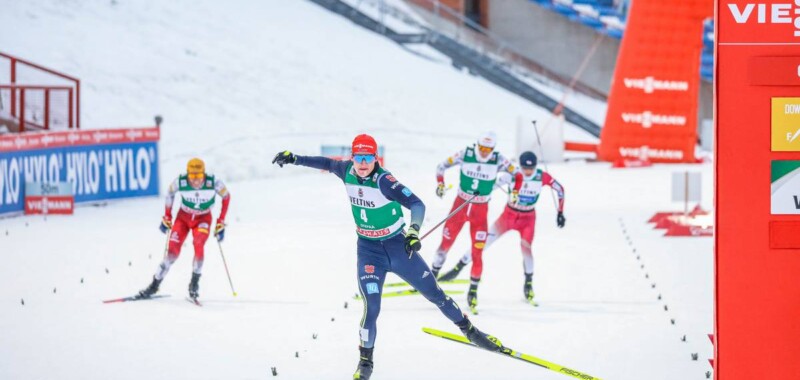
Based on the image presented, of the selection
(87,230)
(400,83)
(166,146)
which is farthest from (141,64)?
(87,230)

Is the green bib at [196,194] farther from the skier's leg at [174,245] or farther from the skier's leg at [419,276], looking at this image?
the skier's leg at [419,276]

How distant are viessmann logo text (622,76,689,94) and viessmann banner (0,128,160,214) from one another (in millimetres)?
12749

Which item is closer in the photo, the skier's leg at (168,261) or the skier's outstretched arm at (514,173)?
the skier's leg at (168,261)

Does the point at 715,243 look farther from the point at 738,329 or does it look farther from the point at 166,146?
the point at 166,146

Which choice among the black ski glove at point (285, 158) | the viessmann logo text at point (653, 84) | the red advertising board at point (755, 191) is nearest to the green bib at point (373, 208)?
the black ski glove at point (285, 158)

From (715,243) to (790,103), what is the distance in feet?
3.15

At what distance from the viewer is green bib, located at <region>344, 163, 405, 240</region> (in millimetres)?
10203

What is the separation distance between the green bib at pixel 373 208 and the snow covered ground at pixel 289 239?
4.17 feet

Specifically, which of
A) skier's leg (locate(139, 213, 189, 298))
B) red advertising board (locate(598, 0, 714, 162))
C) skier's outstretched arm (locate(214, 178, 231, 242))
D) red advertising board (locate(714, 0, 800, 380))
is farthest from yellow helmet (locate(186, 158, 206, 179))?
red advertising board (locate(598, 0, 714, 162))

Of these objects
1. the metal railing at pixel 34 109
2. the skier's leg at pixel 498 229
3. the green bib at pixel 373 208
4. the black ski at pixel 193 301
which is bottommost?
the black ski at pixel 193 301

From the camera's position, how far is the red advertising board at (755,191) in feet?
23.8

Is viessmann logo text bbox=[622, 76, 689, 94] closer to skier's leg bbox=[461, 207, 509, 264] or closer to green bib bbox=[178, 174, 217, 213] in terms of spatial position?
skier's leg bbox=[461, 207, 509, 264]

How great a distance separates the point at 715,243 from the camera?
24.1ft

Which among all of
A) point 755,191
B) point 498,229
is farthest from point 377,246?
point 498,229
